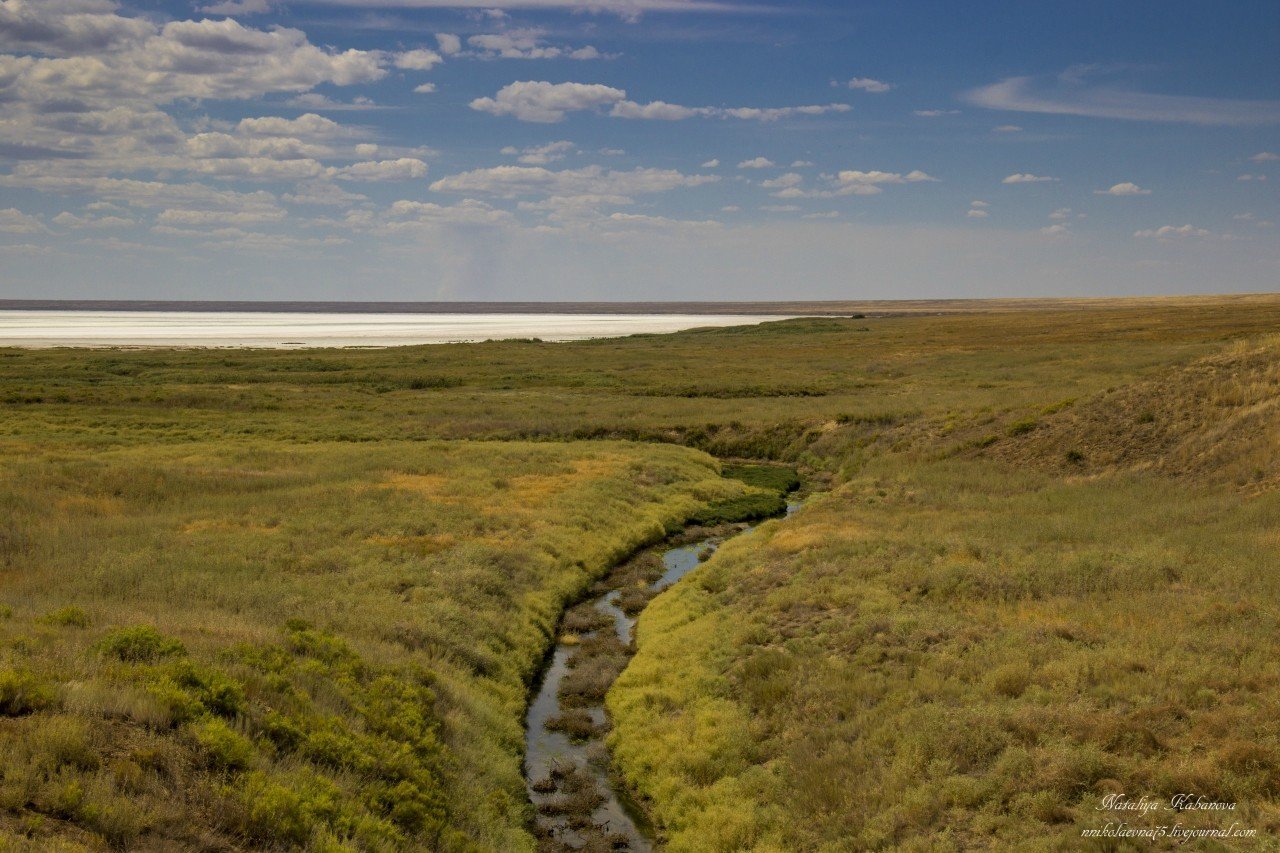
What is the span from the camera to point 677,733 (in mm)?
19547

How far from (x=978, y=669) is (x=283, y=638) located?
14095mm

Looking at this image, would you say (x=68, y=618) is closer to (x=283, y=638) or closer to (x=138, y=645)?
(x=138, y=645)

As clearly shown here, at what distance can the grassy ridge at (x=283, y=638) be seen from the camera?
38.9 feet

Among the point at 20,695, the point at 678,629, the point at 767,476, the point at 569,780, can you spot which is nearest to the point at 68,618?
the point at 20,695

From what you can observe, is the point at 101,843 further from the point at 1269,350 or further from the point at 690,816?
the point at 1269,350

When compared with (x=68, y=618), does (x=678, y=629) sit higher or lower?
lower

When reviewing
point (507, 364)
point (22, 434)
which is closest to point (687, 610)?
point (22, 434)

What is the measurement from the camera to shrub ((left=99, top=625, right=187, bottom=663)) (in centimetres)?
1510

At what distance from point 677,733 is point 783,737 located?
275 centimetres

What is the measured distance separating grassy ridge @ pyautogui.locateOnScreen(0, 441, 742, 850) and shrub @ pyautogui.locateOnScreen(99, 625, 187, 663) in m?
0.04

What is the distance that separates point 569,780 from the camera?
19.1 m

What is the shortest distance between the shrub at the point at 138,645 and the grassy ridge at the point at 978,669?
934 cm

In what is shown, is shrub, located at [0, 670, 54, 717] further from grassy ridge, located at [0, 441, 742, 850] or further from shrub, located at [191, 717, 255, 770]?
shrub, located at [191, 717, 255, 770]

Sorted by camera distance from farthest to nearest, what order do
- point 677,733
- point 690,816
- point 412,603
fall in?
1. point 412,603
2. point 677,733
3. point 690,816
